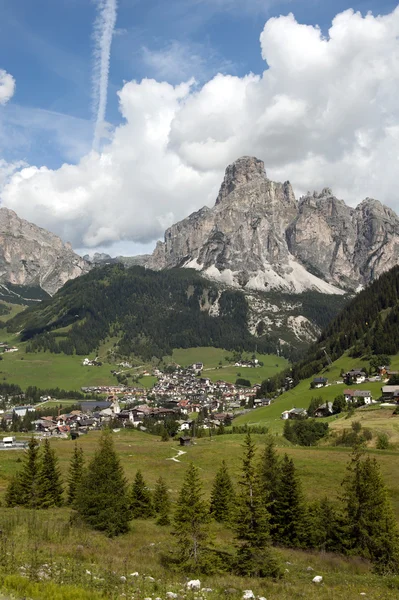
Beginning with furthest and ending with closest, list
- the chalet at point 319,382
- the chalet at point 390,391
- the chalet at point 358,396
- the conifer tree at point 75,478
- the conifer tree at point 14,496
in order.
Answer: the chalet at point 319,382 < the chalet at point 358,396 < the chalet at point 390,391 < the conifer tree at point 75,478 < the conifer tree at point 14,496

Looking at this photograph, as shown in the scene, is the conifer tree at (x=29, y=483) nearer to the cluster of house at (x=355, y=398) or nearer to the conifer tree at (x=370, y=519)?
the conifer tree at (x=370, y=519)

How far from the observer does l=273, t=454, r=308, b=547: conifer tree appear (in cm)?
3938

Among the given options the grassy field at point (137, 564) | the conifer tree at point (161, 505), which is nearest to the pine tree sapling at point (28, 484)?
the grassy field at point (137, 564)

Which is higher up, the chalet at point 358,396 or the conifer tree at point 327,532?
the chalet at point 358,396

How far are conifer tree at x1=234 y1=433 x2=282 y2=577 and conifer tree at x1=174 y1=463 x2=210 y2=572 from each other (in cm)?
236

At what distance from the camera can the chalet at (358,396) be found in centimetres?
14438

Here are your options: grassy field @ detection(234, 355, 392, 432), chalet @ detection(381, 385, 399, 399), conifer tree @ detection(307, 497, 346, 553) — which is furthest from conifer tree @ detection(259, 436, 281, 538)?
chalet @ detection(381, 385, 399, 399)

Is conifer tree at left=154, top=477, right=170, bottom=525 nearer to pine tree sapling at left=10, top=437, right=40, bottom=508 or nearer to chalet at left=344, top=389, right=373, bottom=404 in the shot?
pine tree sapling at left=10, top=437, right=40, bottom=508

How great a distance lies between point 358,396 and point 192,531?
431 ft

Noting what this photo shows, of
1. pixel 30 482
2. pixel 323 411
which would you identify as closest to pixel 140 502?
pixel 30 482

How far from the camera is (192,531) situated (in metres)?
29.0

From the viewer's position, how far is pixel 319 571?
3130 cm

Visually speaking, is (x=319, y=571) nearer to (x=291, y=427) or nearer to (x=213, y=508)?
(x=213, y=508)

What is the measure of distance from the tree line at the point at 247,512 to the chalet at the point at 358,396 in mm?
108367
